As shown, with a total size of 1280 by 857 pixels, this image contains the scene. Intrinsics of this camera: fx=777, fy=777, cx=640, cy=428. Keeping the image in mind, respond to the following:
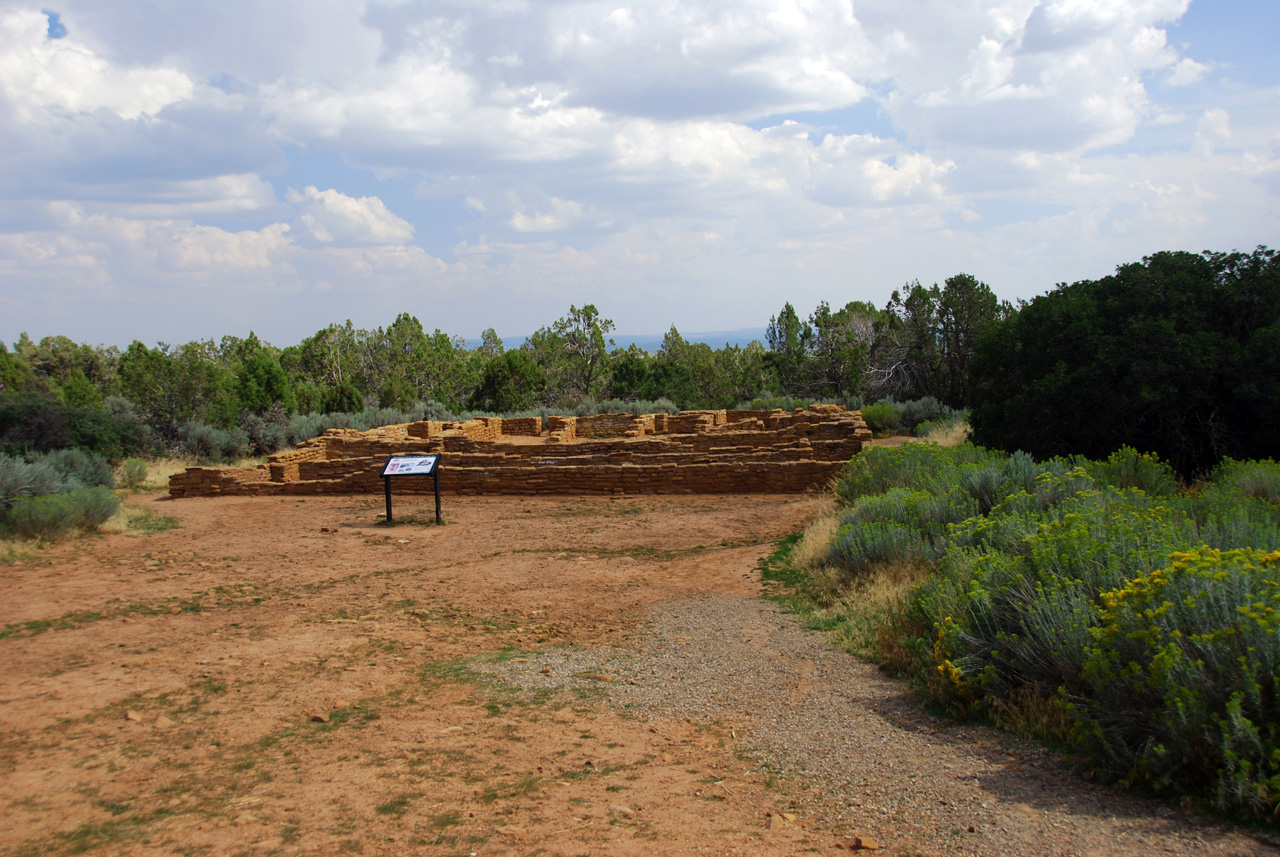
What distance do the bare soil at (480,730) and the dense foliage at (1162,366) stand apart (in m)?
6.38

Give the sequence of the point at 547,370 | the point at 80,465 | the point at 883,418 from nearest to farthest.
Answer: the point at 80,465
the point at 883,418
the point at 547,370

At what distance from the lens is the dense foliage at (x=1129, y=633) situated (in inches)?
133

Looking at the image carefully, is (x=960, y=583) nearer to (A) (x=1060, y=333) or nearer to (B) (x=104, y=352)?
(A) (x=1060, y=333)

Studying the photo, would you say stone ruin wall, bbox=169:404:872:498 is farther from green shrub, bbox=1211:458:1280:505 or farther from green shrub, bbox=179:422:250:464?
green shrub, bbox=1211:458:1280:505

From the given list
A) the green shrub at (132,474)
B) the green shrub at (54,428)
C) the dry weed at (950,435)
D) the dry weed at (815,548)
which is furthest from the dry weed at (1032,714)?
the green shrub at (132,474)

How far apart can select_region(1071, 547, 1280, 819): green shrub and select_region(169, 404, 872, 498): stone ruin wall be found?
11317mm

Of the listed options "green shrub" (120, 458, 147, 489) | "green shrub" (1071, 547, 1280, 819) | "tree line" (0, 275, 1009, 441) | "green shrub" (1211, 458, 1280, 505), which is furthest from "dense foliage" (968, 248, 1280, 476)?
"green shrub" (120, 458, 147, 489)

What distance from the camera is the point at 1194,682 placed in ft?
11.6

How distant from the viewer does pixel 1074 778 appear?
12.2ft

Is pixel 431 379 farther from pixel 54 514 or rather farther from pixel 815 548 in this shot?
pixel 815 548

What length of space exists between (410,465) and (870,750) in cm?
1010

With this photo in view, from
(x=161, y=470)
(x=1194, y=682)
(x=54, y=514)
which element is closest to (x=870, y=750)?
(x=1194, y=682)

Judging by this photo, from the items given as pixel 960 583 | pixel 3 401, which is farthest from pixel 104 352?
pixel 960 583

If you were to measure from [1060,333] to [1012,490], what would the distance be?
20.1ft
